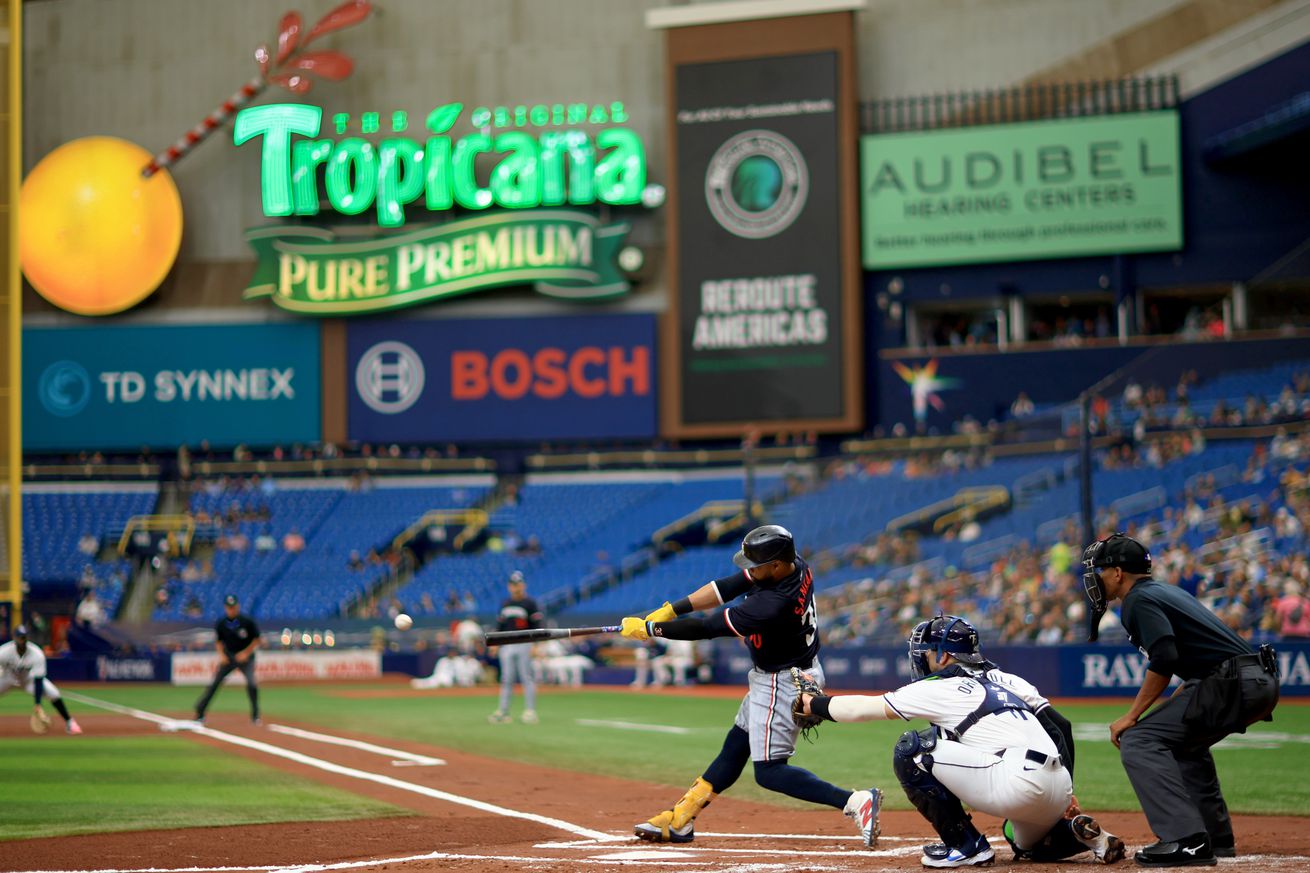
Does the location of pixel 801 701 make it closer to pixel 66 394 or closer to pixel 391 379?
pixel 391 379

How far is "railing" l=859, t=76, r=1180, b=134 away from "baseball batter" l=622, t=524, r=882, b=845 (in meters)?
33.3

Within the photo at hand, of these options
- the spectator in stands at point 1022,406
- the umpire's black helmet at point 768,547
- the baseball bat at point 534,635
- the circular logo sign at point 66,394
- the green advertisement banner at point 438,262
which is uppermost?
the green advertisement banner at point 438,262

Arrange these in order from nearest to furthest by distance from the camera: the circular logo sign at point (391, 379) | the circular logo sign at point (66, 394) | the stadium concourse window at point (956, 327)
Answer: the stadium concourse window at point (956, 327) → the circular logo sign at point (391, 379) → the circular logo sign at point (66, 394)

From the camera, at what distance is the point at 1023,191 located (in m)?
39.3

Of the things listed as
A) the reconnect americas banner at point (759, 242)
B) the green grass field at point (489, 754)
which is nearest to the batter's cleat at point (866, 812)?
the green grass field at point (489, 754)

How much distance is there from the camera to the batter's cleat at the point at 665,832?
9047 mm

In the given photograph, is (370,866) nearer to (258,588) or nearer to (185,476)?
(258,588)

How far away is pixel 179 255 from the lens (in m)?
45.4

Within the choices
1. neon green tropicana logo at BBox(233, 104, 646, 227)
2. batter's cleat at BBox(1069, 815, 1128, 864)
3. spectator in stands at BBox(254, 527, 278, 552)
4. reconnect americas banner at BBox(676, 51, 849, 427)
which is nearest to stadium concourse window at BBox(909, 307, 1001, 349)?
reconnect americas banner at BBox(676, 51, 849, 427)

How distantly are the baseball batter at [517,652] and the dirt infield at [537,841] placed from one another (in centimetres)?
600

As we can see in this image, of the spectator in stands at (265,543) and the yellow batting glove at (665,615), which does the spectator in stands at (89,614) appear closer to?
the spectator in stands at (265,543)

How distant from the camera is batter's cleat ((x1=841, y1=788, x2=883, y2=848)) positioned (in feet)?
27.2

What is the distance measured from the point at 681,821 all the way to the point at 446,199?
1408 inches

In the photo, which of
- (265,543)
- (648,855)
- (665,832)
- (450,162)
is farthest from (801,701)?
(450,162)
